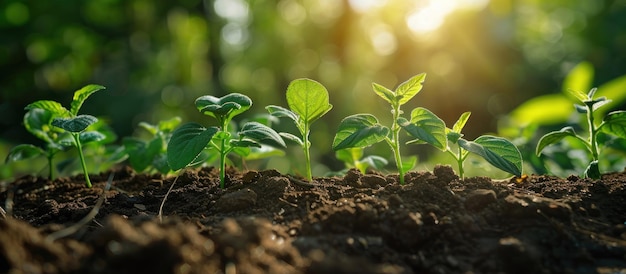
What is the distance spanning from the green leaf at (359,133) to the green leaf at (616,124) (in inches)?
31.3

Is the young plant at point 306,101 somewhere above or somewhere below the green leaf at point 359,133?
above

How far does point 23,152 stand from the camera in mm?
2328

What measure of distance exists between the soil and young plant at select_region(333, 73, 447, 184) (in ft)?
0.49

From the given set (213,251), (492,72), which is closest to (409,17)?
(492,72)

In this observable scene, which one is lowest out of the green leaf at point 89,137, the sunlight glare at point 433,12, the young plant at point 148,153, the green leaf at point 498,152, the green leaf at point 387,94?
the young plant at point 148,153

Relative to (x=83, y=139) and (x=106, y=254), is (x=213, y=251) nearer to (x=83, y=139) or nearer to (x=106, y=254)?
(x=106, y=254)

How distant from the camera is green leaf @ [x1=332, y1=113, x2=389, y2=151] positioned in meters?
1.62

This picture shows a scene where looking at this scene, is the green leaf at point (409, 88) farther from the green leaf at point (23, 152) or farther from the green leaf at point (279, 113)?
the green leaf at point (23, 152)

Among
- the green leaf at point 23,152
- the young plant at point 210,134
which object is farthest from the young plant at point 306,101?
the green leaf at point 23,152

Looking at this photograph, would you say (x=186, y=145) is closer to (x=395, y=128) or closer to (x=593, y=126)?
(x=395, y=128)

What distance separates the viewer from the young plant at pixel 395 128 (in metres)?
1.62

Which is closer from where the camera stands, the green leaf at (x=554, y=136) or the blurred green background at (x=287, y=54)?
the green leaf at (x=554, y=136)

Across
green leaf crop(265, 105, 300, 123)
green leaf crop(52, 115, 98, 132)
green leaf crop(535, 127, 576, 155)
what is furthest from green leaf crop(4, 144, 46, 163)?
green leaf crop(535, 127, 576, 155)

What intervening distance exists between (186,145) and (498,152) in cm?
94
